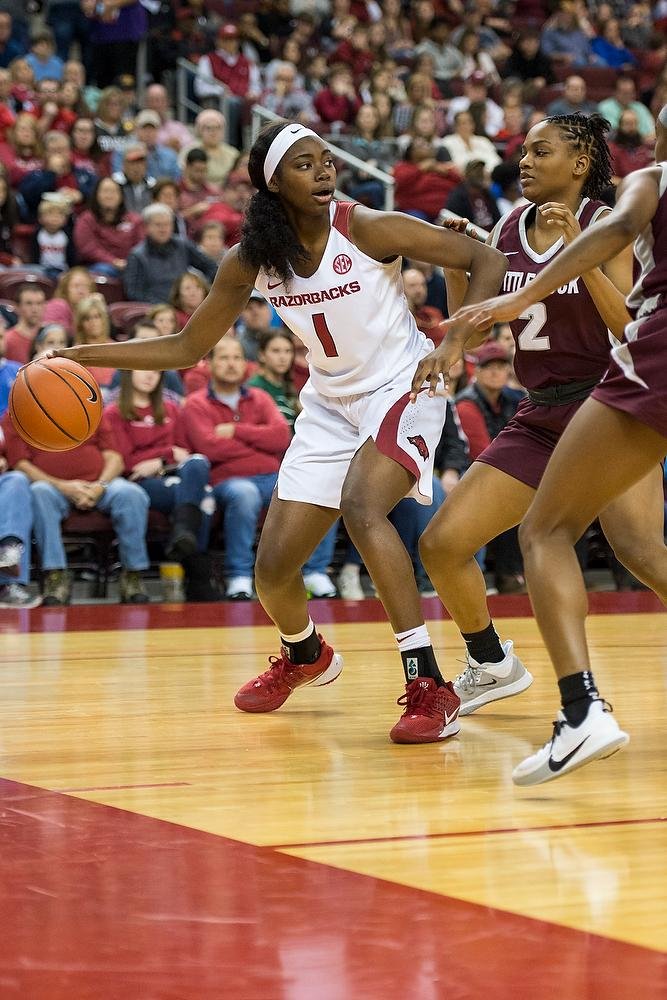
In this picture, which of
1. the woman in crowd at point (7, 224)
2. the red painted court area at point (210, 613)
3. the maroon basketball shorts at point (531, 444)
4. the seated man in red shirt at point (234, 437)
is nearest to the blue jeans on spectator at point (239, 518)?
the seated man in red shirt at point (234, 437)

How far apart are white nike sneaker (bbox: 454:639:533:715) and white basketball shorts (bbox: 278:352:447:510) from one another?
61cm

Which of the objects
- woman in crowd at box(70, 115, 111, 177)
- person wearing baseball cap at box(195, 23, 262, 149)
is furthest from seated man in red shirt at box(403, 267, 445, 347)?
person wearing baseball cap at box(195, 23, 262, 149)

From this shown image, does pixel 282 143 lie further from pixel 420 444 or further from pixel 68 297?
pixel 68 297

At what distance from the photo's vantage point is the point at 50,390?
4.34m

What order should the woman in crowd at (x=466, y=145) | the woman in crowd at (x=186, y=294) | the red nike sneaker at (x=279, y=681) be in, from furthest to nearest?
the woman in crowd at (x=466, y=145), the woman in crowd at (x=186, y=294), the red nike sneaker at (x=279, y=681)

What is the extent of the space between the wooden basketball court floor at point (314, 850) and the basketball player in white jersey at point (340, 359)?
14.6 inches

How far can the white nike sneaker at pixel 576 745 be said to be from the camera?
9.77 feet

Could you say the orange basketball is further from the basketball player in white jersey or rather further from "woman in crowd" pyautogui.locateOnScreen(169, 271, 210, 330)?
"woman in crowd" pyautogui.locateOnScreen(169, 271, 210, 330)

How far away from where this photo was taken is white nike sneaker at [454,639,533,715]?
4.41m

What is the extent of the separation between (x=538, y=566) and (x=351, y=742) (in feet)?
3.35

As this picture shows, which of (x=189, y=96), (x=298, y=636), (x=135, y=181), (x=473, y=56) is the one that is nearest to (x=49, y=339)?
(x=135, y=181)

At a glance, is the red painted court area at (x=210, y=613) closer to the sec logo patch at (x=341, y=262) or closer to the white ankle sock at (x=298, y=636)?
the white ankle sock at (x=298, y=636)

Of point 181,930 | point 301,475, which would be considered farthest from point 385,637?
point 181,930

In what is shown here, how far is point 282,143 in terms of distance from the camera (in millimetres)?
4051
